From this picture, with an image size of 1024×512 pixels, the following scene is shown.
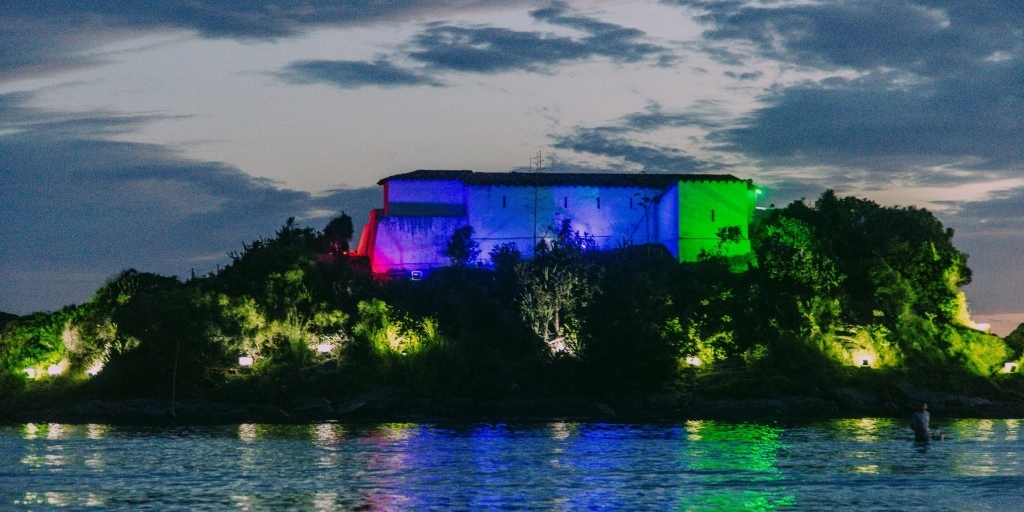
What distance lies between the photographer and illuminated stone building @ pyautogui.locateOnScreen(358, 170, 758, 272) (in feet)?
237

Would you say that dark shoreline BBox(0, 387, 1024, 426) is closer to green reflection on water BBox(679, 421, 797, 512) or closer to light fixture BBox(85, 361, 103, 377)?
light fixture BBox(85, 361, 103, 377)

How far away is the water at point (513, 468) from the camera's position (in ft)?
97.0

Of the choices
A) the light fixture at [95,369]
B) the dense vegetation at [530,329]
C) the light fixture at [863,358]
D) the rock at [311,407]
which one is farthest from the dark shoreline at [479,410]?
the light fixture at [863,358]

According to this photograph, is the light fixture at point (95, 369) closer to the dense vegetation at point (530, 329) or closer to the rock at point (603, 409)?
the dense vegetation at point (530, 329)

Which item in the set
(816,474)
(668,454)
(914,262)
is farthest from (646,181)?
(816,474)

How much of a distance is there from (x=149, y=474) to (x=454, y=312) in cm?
3077

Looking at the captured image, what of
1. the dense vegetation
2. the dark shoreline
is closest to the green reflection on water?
the dark shoreline

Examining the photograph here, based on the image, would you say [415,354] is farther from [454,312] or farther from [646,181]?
[646,181]

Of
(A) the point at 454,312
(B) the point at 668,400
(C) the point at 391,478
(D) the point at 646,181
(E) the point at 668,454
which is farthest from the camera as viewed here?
(D) the point at 646,181

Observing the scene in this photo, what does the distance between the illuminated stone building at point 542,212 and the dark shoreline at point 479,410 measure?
14.7m

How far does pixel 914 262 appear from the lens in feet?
219

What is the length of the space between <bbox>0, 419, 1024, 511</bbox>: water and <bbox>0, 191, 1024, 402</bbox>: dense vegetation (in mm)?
8312

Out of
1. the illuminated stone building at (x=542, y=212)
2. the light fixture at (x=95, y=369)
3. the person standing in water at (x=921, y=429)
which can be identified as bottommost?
the person standing in water at (x=921, y=429)

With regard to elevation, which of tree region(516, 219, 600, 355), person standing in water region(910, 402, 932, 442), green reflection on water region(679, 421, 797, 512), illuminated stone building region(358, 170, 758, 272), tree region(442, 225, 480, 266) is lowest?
green reflection on water region(679, 421, 797, 512)
